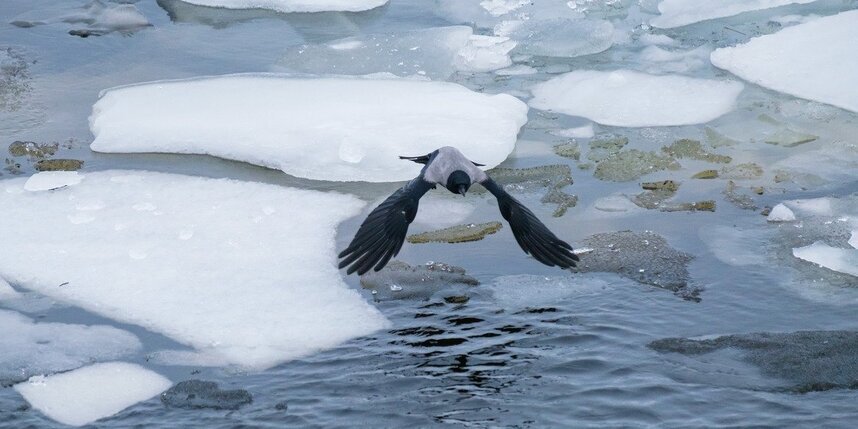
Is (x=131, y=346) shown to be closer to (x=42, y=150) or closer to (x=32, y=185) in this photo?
(x=32, y=185)

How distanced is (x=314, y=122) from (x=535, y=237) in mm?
2620

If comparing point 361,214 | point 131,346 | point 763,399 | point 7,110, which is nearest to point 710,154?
point 361,214

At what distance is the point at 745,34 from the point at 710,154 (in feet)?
8.07

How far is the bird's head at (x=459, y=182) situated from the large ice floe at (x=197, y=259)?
72cm

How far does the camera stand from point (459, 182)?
5.39 meters

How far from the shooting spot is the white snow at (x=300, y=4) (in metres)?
9.63

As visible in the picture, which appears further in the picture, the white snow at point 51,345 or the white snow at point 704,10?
the white snow at point 704,10

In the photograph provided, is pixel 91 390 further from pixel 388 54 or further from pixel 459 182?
pixel 388 54

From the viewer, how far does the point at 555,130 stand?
7.52 meters

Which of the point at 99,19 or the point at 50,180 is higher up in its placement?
the point at 99,19

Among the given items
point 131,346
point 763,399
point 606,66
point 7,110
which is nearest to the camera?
point 763,399

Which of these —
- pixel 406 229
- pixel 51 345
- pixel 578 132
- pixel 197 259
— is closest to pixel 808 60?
pixel 578 132

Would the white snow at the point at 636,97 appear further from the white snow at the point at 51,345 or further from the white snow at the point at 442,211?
the white snow at the point at 51,345

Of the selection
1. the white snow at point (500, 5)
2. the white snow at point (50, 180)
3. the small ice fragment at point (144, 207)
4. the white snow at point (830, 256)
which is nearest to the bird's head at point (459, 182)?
the white snow at point (830, 256)
